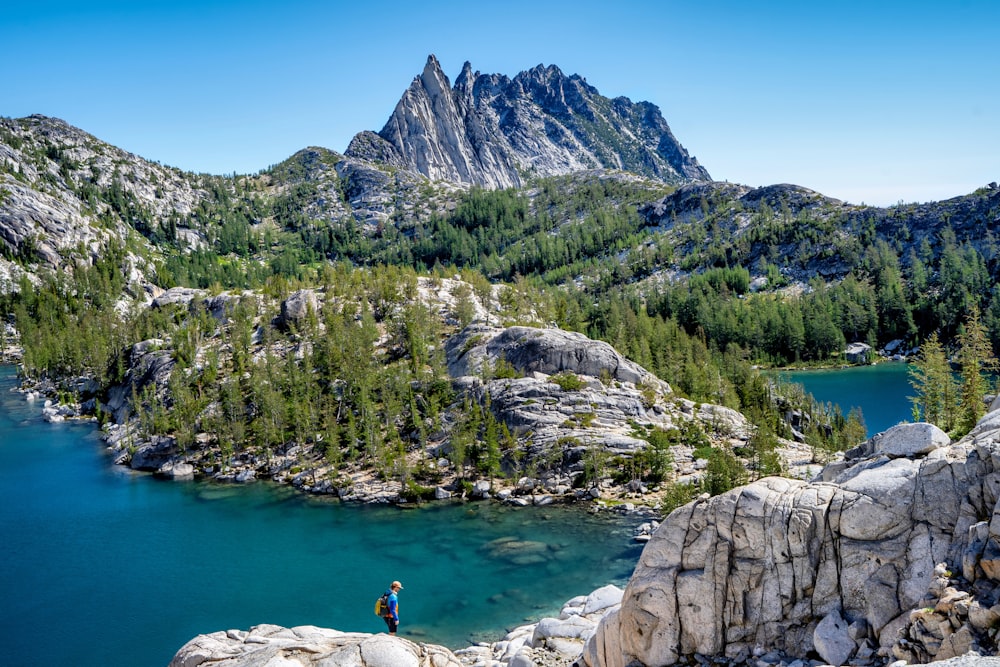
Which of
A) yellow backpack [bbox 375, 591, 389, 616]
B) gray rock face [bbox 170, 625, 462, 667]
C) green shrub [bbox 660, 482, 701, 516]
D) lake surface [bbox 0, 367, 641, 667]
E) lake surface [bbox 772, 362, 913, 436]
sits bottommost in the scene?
lake surface [bbox 772, 362, 913, 436]

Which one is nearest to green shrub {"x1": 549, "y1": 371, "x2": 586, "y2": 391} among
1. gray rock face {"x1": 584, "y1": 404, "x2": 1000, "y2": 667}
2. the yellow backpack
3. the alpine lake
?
the alpine lake

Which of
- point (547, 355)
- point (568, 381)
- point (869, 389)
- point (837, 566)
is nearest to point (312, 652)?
point (837, 566)

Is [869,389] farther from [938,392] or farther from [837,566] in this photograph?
[837,566]

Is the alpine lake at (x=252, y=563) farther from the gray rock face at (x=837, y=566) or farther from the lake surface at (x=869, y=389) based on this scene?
the lake surface at (x=869, y=389)

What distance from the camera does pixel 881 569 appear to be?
18281mm

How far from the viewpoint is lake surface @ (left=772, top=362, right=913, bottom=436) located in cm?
9788

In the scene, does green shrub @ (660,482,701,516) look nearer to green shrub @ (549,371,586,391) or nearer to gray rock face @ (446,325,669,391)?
green shrub @ (549,371,586,391)

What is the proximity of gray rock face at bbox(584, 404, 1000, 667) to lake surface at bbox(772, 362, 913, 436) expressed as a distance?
80.8 m

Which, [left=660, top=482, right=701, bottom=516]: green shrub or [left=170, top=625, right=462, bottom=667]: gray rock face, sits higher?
[left=170, top=625, right=462, bottom=667]: gray rock face

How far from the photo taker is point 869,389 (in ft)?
399

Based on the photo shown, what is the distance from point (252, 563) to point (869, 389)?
11504 cm

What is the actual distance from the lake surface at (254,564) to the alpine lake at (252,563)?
0.51 ft

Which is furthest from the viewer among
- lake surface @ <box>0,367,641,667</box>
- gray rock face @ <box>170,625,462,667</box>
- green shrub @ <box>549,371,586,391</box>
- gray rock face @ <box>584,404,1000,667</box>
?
green shrub @ <box>549,371,586,391</box>

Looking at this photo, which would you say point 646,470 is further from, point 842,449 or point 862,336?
point 862,336
